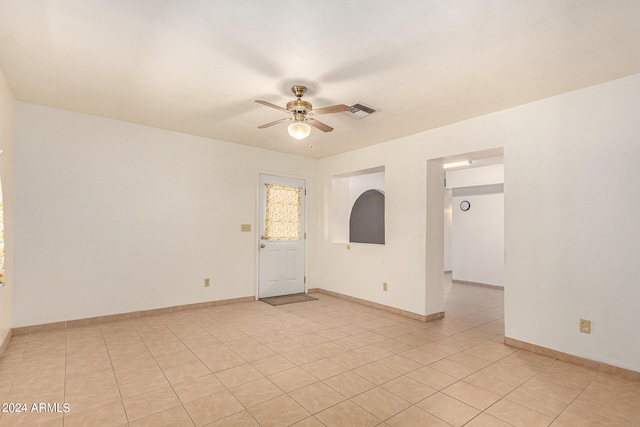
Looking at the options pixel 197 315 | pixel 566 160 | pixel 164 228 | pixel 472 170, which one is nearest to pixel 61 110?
pixel 164 228

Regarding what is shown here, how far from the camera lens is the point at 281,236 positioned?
570 cm

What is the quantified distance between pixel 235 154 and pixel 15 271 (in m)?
3.04

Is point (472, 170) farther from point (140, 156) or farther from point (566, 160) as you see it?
point (140, 156)

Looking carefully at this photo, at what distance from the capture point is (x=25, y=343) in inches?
129

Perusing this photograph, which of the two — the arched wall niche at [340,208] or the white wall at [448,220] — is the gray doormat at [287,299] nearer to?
the arched wall niche at [340,208]

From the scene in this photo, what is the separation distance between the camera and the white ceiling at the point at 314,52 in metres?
1.96

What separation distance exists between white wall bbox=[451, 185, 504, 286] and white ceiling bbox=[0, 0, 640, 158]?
4001 millimetres

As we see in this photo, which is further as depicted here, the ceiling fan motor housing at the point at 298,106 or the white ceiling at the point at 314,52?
the ceiling fan motor housing at the point at 298,106

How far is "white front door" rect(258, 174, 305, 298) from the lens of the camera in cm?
549

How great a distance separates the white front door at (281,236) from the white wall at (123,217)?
20 centimetres

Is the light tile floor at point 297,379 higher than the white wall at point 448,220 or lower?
lower

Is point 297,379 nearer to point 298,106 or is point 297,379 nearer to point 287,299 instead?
point 298,106

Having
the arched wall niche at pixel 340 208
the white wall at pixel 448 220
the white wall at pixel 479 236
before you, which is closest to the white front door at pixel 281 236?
the arched wall niche at pixel 340 208

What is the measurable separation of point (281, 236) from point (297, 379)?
3306mm
